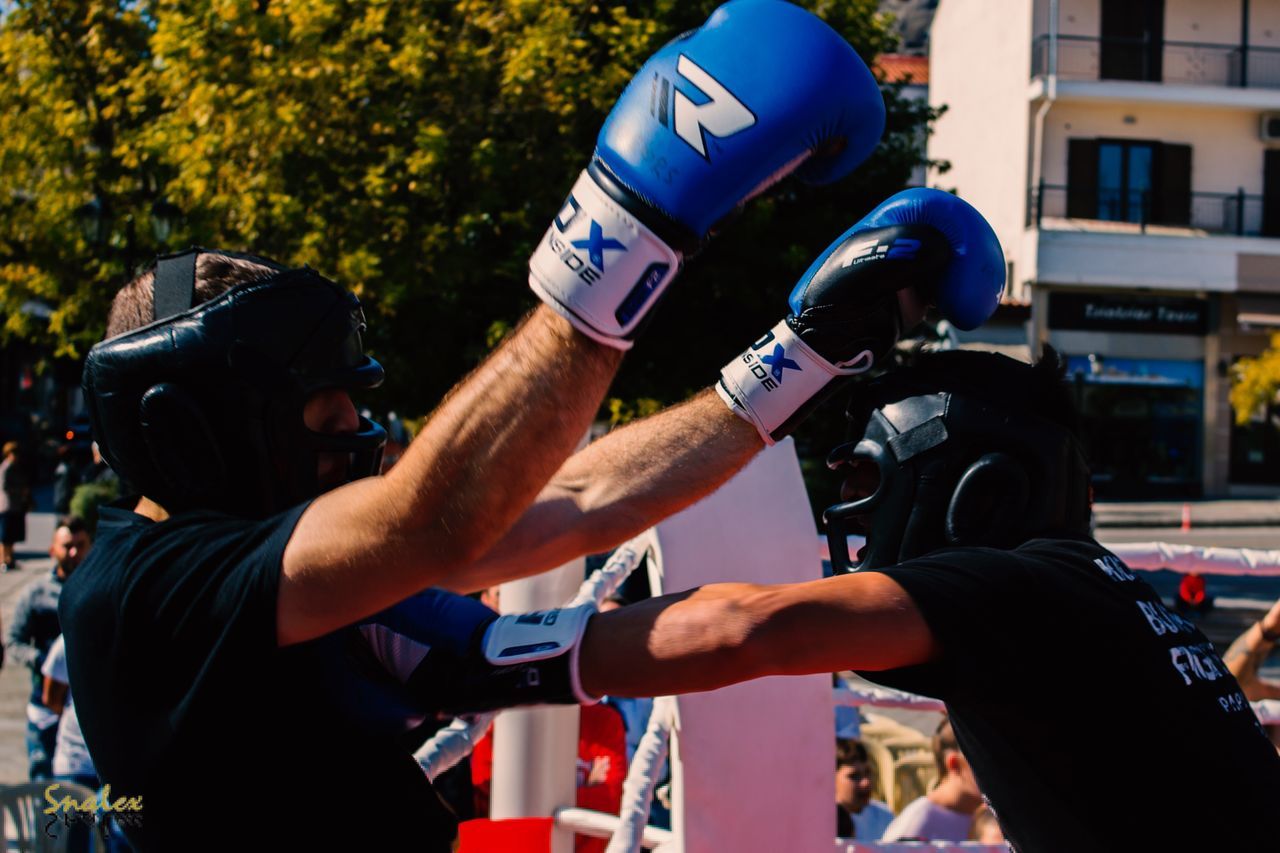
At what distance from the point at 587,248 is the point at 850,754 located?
3.46 meters

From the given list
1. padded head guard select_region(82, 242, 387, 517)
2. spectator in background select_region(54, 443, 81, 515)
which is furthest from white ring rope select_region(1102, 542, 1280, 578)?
spectator in background select_region(54, 443, 81, 515)

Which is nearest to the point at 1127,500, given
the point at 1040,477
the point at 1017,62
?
the point at 1017,62

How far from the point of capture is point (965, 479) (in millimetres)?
1761

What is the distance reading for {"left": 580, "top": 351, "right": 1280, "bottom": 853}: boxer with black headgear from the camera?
4.96 feet

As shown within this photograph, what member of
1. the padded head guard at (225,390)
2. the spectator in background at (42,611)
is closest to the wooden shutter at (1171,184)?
the spectator in background at (42,611)

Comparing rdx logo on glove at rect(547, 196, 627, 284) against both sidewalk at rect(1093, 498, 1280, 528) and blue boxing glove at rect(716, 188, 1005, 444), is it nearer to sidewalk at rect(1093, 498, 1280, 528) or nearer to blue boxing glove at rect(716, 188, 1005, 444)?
blue boxing glove at rect(716, 188, 1005, 444)

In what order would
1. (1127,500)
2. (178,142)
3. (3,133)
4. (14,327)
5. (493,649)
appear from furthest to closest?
(1127,500), (14,327), (3,133), (178,142), (493,649)

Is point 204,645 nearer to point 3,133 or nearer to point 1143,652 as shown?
point 1143,652

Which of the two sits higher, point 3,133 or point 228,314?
point 3,133

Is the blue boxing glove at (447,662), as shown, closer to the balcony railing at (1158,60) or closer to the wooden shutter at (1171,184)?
the wooden shutter at (1171,184)

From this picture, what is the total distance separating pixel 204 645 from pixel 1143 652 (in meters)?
Answer: 1.11

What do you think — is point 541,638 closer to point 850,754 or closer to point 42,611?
point 850,754

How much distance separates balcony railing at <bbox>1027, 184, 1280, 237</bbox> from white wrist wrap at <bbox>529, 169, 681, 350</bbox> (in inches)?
897

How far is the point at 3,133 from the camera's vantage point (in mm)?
10758
